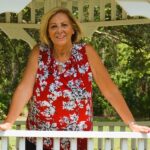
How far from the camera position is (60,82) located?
4836mm

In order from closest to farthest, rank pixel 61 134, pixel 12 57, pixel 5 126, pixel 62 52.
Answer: pixel 61 134 < pixel 5 126 < pixel 62 52 < pixel 12 57

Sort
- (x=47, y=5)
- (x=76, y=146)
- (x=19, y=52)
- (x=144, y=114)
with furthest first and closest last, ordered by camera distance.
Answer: (x=144, y=114), (x=19, y=52), (x=47, y=5), (x=76, y=146)

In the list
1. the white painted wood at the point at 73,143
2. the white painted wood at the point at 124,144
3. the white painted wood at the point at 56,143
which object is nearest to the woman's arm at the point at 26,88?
the white painted wood at the point at 56,143

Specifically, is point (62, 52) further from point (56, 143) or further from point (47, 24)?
point (56, 143)

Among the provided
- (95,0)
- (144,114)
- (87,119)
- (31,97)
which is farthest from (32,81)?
(144,114)

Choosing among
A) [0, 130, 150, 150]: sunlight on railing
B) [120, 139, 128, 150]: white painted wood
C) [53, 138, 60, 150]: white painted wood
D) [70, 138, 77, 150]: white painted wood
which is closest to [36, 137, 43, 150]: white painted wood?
[0, 130, 150, 150]: sunlight on railing

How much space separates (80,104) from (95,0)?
13.2ft

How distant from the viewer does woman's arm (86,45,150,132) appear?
4918 mm

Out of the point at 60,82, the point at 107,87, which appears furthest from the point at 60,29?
the point at 107,87

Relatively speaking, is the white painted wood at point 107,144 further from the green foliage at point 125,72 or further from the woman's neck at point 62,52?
the green foliage at point 125,72

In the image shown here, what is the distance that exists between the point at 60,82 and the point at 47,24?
0.56m

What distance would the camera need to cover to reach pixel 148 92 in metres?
28.8

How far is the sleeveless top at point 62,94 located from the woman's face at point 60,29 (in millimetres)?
145

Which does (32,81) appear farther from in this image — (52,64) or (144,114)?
(144,114)
